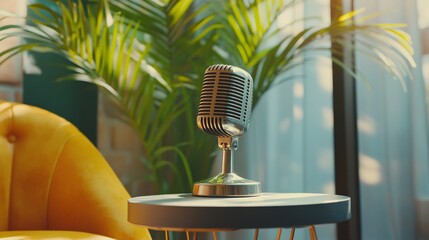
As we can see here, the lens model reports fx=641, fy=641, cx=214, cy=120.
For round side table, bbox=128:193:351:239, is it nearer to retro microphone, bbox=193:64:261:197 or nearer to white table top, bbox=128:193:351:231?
white table top, bbox=128:193:351:231

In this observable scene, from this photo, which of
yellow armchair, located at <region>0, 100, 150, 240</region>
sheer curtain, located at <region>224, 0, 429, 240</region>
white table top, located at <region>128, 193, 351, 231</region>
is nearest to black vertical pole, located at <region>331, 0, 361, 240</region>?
sheer curtain, located at <region>224, 0, 429, 240</region>

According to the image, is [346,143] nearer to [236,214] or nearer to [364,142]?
[364,142]

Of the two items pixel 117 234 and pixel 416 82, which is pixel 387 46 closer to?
pixel 416 82

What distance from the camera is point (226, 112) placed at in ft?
4.47

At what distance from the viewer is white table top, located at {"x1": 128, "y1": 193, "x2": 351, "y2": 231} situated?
44.8 inches

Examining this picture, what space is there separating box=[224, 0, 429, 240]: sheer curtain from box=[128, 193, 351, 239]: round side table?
0.85m

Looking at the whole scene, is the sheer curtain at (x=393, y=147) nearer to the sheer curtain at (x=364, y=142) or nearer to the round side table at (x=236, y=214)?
the sheer curtain at (x=364, y=142)

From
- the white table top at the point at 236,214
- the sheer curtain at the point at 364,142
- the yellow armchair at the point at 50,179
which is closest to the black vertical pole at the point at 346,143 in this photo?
the sheer curtain at the point at 364,142

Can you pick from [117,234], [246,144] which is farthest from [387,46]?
[117,234]

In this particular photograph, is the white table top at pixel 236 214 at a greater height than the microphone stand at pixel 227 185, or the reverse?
the microphone stand at pixel 227 185

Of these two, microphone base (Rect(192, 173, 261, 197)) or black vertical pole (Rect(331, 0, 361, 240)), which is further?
black vertical pole (Rect(331, 0, 361, 240))

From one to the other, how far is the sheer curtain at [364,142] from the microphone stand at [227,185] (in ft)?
2.59

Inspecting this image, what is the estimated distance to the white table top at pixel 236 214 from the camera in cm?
114

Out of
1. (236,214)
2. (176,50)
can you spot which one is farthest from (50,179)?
(236,214)
